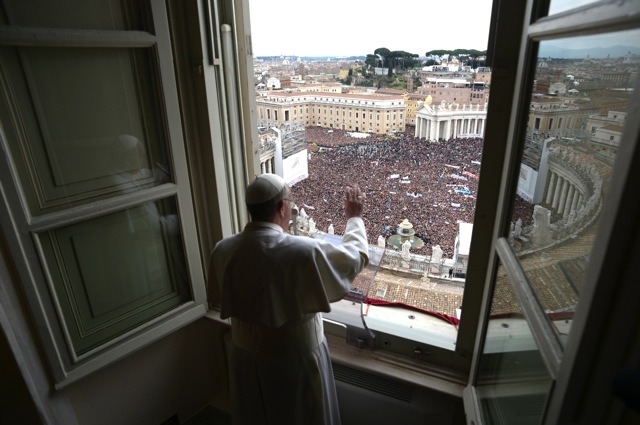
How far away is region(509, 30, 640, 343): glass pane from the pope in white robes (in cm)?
52

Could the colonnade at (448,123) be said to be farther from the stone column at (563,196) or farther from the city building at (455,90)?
the stone column at (563,196)

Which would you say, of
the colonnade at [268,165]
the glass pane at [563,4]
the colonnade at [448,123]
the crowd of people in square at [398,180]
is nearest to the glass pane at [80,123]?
the colonnade at [268,165]

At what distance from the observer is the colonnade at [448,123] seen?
120 centimetres

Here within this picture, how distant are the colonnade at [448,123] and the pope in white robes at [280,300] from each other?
0.34 meters

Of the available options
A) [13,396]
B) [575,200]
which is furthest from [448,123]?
[13,396]

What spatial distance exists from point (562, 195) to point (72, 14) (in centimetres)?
139

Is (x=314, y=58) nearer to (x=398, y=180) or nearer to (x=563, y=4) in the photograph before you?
(x=398, y=180)

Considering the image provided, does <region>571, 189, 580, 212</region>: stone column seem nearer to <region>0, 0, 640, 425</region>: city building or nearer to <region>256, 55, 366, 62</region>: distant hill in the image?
<region>0, 0, 640, 425</region>: city building

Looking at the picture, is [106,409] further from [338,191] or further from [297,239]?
[338,191]

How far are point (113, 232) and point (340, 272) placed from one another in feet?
2.76

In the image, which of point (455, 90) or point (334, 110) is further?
point (334, 110)

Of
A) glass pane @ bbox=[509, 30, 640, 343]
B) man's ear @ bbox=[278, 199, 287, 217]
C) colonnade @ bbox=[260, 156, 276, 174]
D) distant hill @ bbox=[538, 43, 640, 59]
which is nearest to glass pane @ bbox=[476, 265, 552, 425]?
glass pane @ bbox=[509, 30, 640, 343]

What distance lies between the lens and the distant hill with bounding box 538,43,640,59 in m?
0.51

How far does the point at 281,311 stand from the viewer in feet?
3.75
